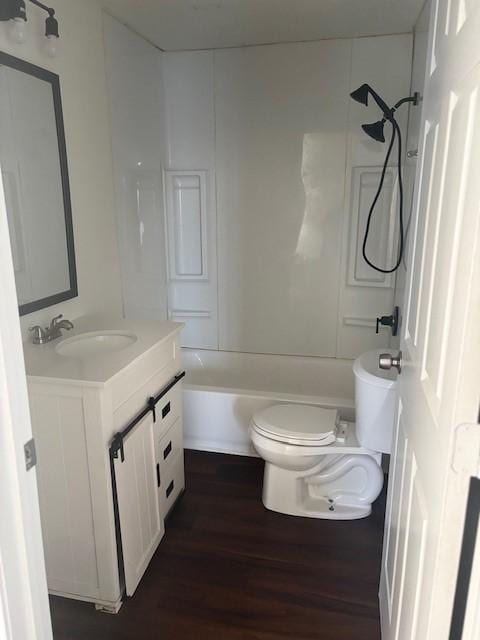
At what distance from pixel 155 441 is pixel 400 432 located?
1012 millimetres

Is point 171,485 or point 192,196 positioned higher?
point 192,196

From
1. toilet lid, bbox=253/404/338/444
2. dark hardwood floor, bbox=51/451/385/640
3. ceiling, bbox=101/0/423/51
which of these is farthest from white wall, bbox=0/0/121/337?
dark hardwood floor, bbox=51/451/385/640

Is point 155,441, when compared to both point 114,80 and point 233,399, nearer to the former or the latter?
point 233,399

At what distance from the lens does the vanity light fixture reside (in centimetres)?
166

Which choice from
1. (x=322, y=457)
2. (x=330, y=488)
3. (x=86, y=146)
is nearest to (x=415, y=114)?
(x=86, y=146)

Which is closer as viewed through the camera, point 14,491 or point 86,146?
point 14,491

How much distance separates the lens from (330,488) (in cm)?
233

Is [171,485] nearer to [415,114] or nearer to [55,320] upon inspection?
[55,320]

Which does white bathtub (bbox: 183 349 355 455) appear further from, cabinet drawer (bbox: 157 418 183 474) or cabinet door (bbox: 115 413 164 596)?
cabinet door (bbox: 115 413 164 596)

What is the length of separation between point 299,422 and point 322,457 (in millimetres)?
186

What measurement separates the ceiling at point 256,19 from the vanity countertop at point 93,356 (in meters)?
1.54

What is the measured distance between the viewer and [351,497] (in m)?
2.30

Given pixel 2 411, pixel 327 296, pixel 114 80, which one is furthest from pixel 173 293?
pixel 2 411

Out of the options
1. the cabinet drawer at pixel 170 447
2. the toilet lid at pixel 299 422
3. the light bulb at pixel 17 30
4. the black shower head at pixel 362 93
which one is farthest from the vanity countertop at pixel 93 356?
the black shower head at pixel 362 93
